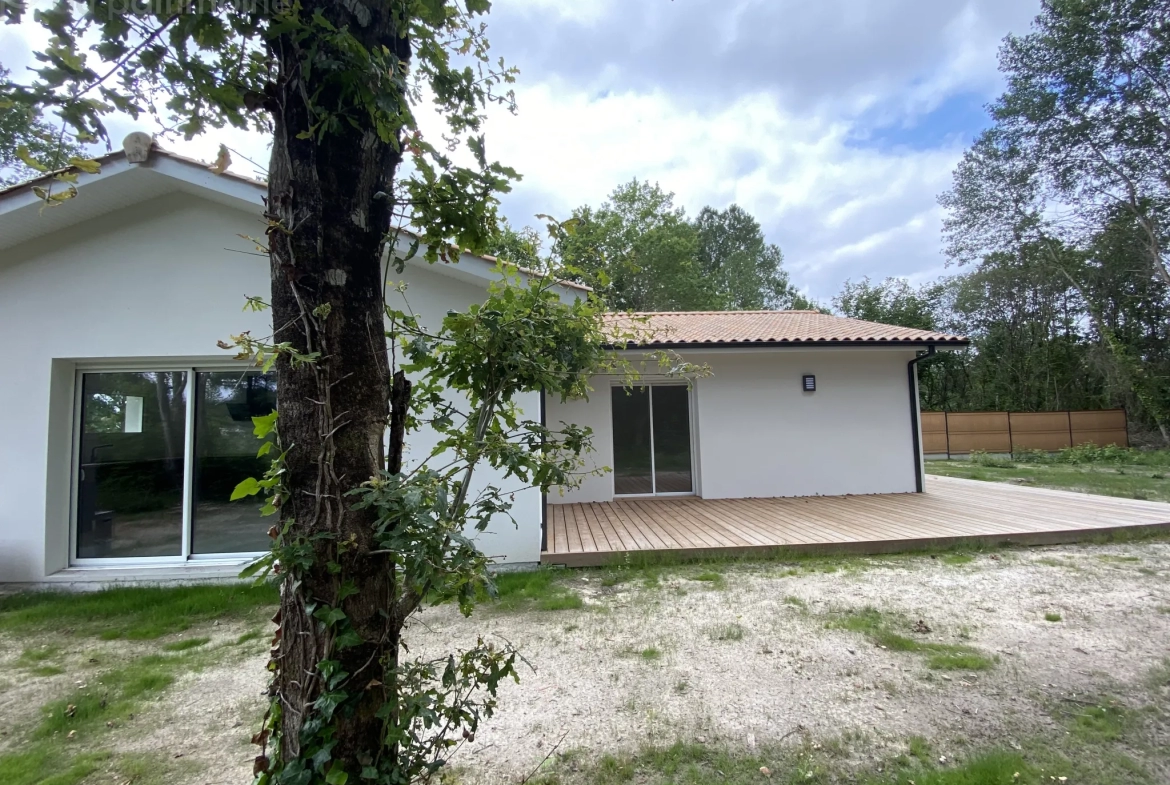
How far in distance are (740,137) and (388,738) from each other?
15.4m

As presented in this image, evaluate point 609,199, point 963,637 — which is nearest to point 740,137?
point 963,637

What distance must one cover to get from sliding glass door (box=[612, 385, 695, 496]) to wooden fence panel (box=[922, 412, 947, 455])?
11.5 metres

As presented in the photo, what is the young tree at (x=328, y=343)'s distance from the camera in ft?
3.78

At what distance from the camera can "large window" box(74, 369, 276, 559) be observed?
4.98 metres

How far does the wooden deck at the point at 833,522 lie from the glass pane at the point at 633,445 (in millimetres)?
378

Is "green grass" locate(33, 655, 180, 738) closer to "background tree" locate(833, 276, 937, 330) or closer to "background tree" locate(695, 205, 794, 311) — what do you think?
"background tree" locate(833, 276, 937, 330)

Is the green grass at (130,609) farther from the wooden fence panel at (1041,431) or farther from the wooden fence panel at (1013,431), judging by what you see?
the wooden fence panel at (1041,431)

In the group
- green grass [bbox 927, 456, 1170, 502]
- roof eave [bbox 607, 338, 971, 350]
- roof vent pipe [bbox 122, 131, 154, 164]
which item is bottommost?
green grass [bbox 927, 456, 1170, 502]

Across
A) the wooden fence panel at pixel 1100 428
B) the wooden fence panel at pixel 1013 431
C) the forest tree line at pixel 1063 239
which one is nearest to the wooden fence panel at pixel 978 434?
the wooden fence panel at pixel 1013 431

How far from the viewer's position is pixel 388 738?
1.21 m

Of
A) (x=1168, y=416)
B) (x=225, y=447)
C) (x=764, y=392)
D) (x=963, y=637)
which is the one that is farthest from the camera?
(x=1168, y=416)

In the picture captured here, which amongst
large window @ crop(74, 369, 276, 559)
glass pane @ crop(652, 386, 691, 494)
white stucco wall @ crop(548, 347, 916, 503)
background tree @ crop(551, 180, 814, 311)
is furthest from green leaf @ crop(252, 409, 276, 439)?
background tree @ crop(551, 180, 814, 311)

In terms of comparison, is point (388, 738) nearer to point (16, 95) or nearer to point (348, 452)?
point (348, 452)

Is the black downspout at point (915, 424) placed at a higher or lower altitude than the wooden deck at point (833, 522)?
higher
